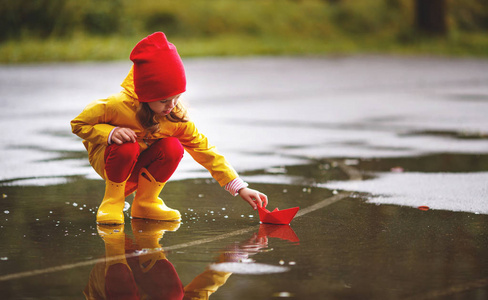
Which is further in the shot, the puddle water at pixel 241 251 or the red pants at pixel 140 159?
the red pants at pixel 140 159

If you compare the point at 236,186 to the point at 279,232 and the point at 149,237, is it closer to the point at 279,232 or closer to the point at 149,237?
the point at 279,232

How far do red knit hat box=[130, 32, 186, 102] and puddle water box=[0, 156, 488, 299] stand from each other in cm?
76

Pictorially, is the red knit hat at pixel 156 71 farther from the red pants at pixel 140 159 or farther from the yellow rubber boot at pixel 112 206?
the yellow rubber boot at pixel 112 206

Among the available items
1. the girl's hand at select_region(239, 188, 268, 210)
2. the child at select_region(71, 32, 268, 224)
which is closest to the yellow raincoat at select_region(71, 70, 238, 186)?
the child at select_region(71, 32, 268, 224)

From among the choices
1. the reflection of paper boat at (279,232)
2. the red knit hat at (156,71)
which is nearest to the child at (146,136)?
the red knit hat at (156,71)

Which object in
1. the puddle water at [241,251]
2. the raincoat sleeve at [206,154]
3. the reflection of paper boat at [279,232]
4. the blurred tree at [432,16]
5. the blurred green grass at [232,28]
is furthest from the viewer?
the blurred tree at [432,16]

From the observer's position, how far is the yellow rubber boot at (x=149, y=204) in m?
5.01

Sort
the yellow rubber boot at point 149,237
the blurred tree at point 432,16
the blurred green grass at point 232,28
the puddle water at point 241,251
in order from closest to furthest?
the puddle water at point 241,251 → the yellow rubber boot at point 149,237 → the blurred green grass at point 232,28 → the blurred tree at point 432,16

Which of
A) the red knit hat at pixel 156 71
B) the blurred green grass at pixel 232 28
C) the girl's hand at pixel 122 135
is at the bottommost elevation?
the blurred green grass at pixel 232 28

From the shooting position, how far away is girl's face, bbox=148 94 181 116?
186 inches

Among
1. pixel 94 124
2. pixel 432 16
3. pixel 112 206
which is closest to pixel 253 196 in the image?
pixel 112 206

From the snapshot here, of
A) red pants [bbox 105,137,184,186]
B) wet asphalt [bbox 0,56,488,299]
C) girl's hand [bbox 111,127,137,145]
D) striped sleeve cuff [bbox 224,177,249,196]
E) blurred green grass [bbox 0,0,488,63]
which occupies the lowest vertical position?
blurred green grass [bbox 0,0,488,63]

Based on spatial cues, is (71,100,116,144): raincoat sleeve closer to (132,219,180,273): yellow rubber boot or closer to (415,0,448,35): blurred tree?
(132,219,180,273): yellow rubber boot

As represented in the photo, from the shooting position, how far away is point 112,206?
491 centimetres
